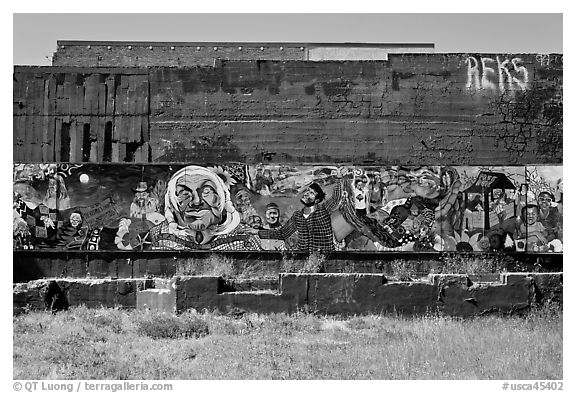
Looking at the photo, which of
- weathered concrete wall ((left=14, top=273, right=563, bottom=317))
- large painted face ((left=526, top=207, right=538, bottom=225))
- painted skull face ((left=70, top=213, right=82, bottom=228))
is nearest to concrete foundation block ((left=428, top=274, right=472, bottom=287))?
Answer: weathered concrete wall ((left=14, top=273, right=563, bottom=317))

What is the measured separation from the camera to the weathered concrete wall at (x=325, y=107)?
16.3 metres

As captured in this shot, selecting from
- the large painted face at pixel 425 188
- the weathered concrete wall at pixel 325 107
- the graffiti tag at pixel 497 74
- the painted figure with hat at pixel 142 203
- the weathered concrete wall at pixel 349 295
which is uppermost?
the graffiti tag at pixel 497 74

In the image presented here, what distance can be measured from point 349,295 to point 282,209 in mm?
3088

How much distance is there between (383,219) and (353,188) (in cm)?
88

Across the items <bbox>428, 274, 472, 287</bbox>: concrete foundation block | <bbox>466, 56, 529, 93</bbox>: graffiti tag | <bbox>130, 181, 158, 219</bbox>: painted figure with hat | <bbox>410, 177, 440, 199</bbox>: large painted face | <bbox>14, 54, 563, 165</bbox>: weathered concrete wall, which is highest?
<bbox>466, 56, 529, 93</bbox>: graffiti tag

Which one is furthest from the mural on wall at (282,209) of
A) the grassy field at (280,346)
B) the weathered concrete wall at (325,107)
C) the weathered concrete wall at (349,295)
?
the grassy field at (280,346)

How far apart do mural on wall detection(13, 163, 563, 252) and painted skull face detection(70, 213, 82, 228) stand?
20 mm

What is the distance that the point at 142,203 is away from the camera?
52.0 ft

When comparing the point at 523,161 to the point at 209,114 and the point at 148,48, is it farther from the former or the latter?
the point at 148,48

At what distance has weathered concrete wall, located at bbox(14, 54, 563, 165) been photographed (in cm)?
1630

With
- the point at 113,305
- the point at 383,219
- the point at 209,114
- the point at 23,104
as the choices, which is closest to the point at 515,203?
the point at 383,219

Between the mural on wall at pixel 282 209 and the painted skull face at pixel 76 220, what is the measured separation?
20mm

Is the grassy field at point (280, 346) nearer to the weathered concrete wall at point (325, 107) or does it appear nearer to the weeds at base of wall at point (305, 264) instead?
the weeds at base of wall at point (305, 264)

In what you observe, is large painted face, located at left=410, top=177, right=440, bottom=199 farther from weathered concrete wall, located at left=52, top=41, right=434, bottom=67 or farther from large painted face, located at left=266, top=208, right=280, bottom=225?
weathered concrete wall, located at left=52, top=41, right=434, bottom=67
